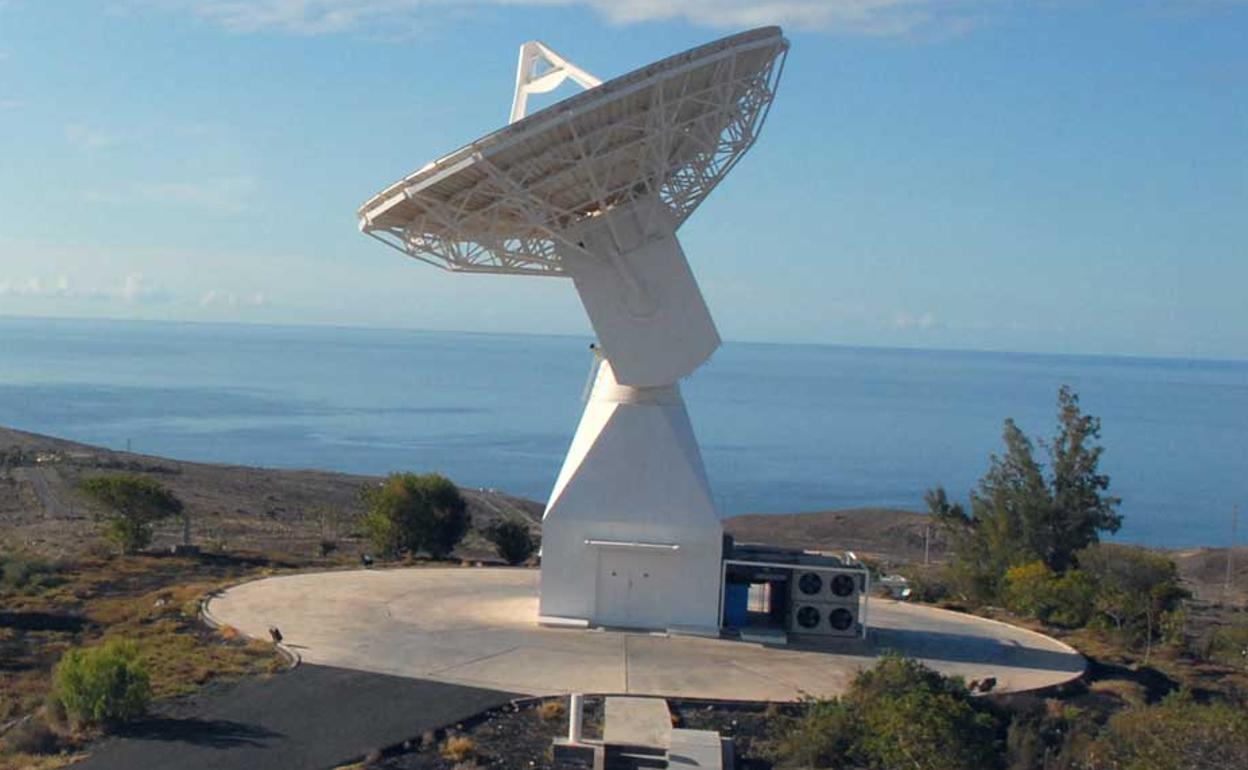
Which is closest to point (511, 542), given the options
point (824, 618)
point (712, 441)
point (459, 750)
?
point (824, 618)

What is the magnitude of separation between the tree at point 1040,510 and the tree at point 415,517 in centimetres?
1551

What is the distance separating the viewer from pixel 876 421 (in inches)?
7087

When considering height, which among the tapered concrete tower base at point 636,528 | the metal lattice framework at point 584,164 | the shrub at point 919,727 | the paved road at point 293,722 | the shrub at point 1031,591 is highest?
the metal lattice framework at point 584,164

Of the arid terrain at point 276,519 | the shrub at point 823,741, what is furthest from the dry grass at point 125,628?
the shrub at point 823,741

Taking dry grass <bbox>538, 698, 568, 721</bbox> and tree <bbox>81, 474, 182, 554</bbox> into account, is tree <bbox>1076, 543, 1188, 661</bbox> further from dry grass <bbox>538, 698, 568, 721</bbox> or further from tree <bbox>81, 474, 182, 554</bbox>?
tree <bbox>81, 474, 182, 554</bbox>

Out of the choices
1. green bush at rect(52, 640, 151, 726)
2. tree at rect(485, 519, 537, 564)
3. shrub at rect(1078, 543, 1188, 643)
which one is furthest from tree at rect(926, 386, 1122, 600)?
green bush at rect(52, 640, 151, 726)

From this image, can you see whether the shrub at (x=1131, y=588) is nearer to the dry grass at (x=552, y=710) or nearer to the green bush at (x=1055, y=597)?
the green bush at (x=1055, y=597)

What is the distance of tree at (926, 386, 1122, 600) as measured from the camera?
41.0 m

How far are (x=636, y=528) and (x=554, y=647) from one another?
293cm

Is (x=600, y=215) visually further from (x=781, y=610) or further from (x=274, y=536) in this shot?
(x=274, y=536)

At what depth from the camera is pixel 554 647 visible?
79.2 ft

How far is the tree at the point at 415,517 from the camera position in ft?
118

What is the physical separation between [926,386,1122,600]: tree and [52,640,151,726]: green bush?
27320 millimetres

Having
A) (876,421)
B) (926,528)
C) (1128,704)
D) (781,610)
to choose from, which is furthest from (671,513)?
(876,421)
